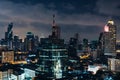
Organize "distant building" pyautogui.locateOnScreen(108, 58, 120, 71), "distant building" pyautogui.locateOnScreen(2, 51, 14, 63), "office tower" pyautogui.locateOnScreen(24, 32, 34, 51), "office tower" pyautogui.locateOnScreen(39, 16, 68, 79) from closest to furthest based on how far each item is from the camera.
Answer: "office tower" pyautogui.locateOnScreen(39, 16, 68, 79) → "distant building" pyautogui.locateOnScreen(108, 58, 120, 71) → "distant building" pyautogui.locateOnScreen(2, 51, 14, 63) → "office tower" pyautogui.locateOnScreen(24, 32, 34, 51)

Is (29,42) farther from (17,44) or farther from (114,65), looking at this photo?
(114,65)

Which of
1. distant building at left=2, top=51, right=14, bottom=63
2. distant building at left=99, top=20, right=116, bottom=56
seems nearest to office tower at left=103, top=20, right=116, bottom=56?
distant building at left=99, top=20, right=116, bottom=56

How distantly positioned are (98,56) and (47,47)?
49.4 feet

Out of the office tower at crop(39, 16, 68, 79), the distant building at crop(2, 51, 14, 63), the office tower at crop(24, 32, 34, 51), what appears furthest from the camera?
the office tower at crop(24, 32, 34, 51)

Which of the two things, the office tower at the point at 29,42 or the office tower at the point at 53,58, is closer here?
the office tower at the point at 53,58

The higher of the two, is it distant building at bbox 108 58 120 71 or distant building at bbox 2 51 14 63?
distant building at bbox 2 51 14 63

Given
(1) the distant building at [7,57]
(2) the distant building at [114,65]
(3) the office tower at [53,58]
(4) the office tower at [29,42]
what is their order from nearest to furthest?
(3) the office tower at [53,58] < (2) the distant building at [114,65] < (1) the distant building at [7,57] < (4) the office tower at [29,42]

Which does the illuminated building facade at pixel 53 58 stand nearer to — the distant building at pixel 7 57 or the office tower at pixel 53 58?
the office tower at pixel 53 58

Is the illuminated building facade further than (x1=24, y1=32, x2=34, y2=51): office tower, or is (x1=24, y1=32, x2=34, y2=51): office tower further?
(x1=24, y1=32, x2=34, y2=51): office tower

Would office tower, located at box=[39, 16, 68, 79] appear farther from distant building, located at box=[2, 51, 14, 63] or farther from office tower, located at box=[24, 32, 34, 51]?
office tower, located at box=[24, 32, 34, 51]

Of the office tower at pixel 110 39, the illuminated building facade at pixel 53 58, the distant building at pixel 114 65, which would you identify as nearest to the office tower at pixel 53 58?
the illuminated building facade at pixel 53 58

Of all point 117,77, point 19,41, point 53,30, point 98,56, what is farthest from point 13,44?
point 117,77

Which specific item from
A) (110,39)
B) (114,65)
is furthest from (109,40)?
(114,65)

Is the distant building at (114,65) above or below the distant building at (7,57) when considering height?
below
